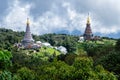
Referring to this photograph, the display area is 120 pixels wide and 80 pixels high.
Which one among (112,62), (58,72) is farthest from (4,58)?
(112,62)

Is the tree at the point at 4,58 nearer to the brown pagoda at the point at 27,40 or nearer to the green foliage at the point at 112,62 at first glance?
the green foliage at the point at 112,62

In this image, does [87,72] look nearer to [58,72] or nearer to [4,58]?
[58,72]

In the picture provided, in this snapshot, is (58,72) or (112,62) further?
(112,62)

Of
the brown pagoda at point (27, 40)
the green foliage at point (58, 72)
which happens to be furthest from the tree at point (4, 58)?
the brown pagoda at point (27, 40)

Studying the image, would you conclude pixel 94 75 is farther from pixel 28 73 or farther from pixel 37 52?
pixel 37 52

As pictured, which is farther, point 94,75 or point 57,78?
point 57,78

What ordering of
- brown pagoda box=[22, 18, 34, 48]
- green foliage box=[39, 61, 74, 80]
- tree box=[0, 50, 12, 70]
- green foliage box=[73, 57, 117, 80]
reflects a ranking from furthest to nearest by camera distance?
brown pagoda box=[22, 18, 34, 48] → green foliage box=[39, 61, 74, 80] → green foliage box=[73, 57, 117, 80] → tree box=[0, 50, 12, 70]

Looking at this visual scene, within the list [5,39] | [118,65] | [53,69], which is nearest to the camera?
[53,69]

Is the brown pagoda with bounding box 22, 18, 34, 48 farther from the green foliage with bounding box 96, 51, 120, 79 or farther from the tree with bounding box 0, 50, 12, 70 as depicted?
the tree with bounding box 0, 50, 12, 70

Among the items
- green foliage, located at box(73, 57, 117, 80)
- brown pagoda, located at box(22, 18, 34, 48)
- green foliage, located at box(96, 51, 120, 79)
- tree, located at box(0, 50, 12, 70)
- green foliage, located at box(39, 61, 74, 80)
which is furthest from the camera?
brown pagoda, located at box(22, 18, 34, 48)

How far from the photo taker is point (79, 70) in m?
31.8

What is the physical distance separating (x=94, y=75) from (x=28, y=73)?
13.1 m

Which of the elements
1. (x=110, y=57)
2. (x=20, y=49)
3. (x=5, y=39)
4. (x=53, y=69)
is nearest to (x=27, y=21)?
(x=5, y=39)

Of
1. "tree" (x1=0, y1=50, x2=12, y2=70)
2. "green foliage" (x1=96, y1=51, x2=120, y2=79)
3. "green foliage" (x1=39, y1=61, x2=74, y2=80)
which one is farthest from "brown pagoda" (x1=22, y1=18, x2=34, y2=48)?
"tree" (x1=0, y1=50, x2=12, y2=70)
